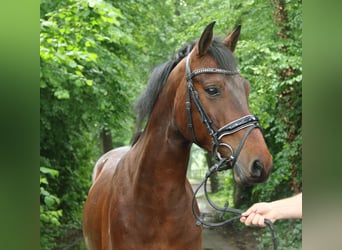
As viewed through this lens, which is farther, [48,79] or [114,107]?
[114,107]

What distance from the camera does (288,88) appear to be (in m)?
6.73

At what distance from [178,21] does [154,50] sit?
44.0 inches

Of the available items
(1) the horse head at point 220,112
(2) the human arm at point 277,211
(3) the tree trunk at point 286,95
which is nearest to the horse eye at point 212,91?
(1) the horse head at point 220,112

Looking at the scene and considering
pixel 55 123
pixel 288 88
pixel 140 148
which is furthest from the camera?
pixel 55 123

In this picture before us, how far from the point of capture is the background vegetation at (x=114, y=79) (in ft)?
17.0

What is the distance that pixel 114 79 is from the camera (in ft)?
24.3

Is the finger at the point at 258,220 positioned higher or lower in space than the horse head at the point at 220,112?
lower

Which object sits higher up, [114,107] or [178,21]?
[178,21]

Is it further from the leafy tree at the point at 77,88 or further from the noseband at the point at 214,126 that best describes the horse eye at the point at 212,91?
the leafy tree at the point at 77,88

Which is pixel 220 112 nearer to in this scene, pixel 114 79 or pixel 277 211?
pixel 277 211

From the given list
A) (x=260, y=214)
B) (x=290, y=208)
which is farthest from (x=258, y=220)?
(x=290, y=208)

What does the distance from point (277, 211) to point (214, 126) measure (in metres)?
0.58
